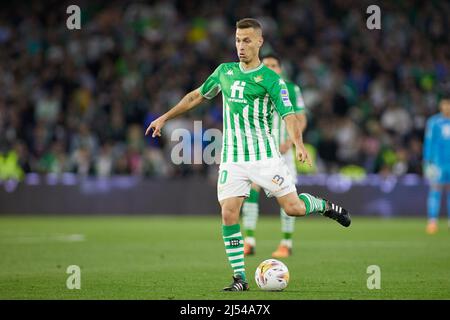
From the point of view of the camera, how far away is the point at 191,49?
82.4 ft

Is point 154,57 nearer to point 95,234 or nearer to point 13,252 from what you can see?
point 95,234

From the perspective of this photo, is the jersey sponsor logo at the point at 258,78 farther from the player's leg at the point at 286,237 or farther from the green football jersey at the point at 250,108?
the player's leg at the point at 286,237

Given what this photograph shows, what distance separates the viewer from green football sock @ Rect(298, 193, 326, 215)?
938 centimetres

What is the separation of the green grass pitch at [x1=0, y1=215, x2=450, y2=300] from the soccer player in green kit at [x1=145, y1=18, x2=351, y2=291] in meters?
0.67

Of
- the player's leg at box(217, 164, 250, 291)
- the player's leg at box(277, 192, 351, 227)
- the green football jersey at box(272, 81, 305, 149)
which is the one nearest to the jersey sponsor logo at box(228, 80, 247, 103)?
the player's leg at box(217, 164, 250, 291)

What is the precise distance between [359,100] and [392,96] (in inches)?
32.3

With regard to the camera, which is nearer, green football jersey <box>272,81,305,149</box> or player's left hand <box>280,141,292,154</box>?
green football jersey <box>272,81,305,149</box>

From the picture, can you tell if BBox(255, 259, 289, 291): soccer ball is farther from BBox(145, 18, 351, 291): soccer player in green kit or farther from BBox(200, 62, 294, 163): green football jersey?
BBox(200, 62, 294, 163): green football jersey

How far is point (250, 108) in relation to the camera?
905cm

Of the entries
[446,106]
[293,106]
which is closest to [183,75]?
[446,106]

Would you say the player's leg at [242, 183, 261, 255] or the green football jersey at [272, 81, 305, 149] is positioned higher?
the green football jersey at [272, 81, 305, 149]

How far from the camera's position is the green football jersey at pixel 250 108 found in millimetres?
8992

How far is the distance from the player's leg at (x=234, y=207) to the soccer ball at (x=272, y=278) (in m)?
0.15

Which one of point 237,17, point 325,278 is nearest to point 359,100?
point 237,17
